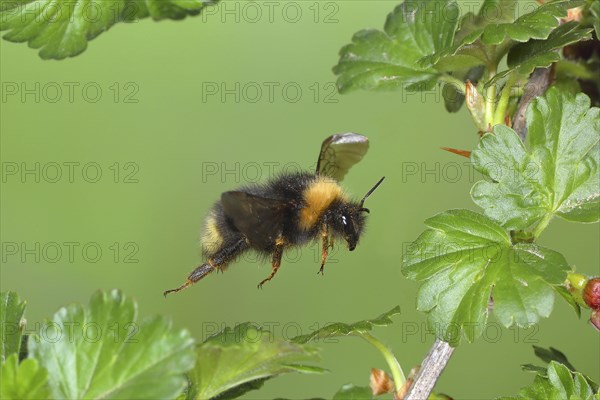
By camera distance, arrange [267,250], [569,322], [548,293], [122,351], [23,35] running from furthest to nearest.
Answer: [569,322] < [267,250] < [23,35] < [548,293] < [122,351]

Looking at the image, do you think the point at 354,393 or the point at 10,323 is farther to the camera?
the point at 354,393

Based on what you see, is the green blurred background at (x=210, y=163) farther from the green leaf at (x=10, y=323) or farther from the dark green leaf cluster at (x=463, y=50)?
the green leaf at (x=10, y=323)

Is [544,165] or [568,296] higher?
[544,165]

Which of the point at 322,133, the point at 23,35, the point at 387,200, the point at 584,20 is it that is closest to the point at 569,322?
the point at 387,200

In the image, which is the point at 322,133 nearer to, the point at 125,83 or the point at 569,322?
the point at 125,83

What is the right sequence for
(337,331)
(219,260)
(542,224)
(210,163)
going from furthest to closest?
(210,163) < (219,260) < (542,224) < (337,331)

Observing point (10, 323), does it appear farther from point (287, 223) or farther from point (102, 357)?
point (287, 223)

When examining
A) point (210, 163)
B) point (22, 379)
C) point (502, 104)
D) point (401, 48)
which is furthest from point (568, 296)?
point (210, 163)

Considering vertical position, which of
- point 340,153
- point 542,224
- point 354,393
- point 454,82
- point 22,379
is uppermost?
point 454,82
